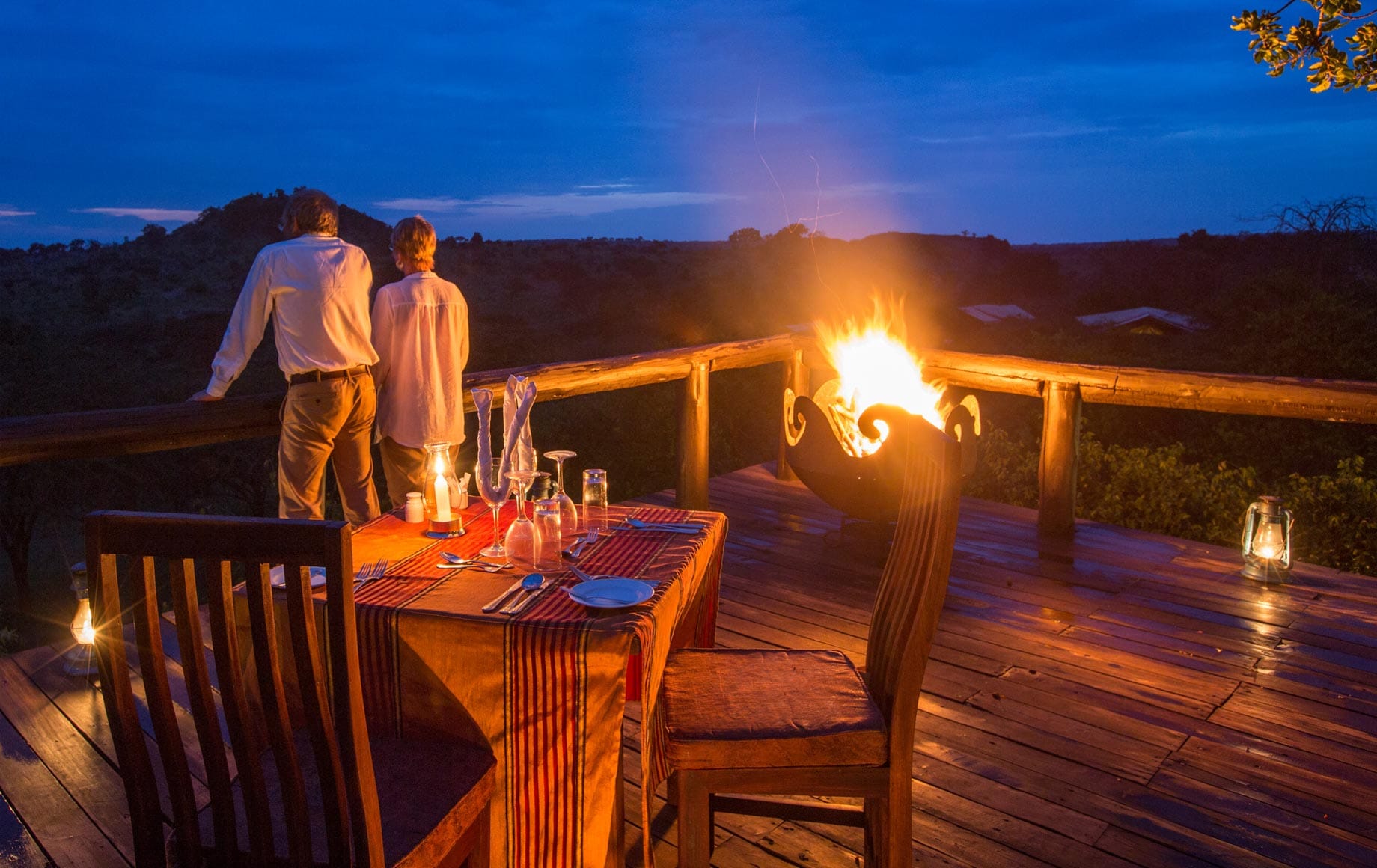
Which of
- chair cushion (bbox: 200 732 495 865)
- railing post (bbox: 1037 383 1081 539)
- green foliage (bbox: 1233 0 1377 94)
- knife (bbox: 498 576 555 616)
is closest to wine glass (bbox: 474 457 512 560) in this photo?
knife (bbox: 498 576 555 616)

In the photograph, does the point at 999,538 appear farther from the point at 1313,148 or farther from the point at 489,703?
the point at 1313,148

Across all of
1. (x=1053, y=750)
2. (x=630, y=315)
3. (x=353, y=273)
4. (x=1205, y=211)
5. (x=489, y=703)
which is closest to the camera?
(x=489, y=703)

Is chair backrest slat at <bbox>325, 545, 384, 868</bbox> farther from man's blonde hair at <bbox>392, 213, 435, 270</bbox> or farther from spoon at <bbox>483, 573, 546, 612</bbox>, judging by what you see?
man's blonde hair at <bbox>392, 213, 435, 270</bbox>

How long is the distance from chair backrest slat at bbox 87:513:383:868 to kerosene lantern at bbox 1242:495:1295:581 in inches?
161

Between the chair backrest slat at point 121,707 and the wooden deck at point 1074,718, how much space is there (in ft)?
3.06

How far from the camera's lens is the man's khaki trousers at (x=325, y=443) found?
3.43 m

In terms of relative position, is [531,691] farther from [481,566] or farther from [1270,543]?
[1270,543]

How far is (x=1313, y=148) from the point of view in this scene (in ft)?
67.8

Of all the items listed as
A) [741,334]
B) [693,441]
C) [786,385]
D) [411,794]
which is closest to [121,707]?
[411,794]

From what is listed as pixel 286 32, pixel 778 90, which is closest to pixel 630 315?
pixel 778 90

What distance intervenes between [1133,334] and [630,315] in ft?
43.5

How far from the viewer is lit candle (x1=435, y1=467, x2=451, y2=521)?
90.5 inches

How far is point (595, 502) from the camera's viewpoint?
229 centimetres

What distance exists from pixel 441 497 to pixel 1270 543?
3.68m
